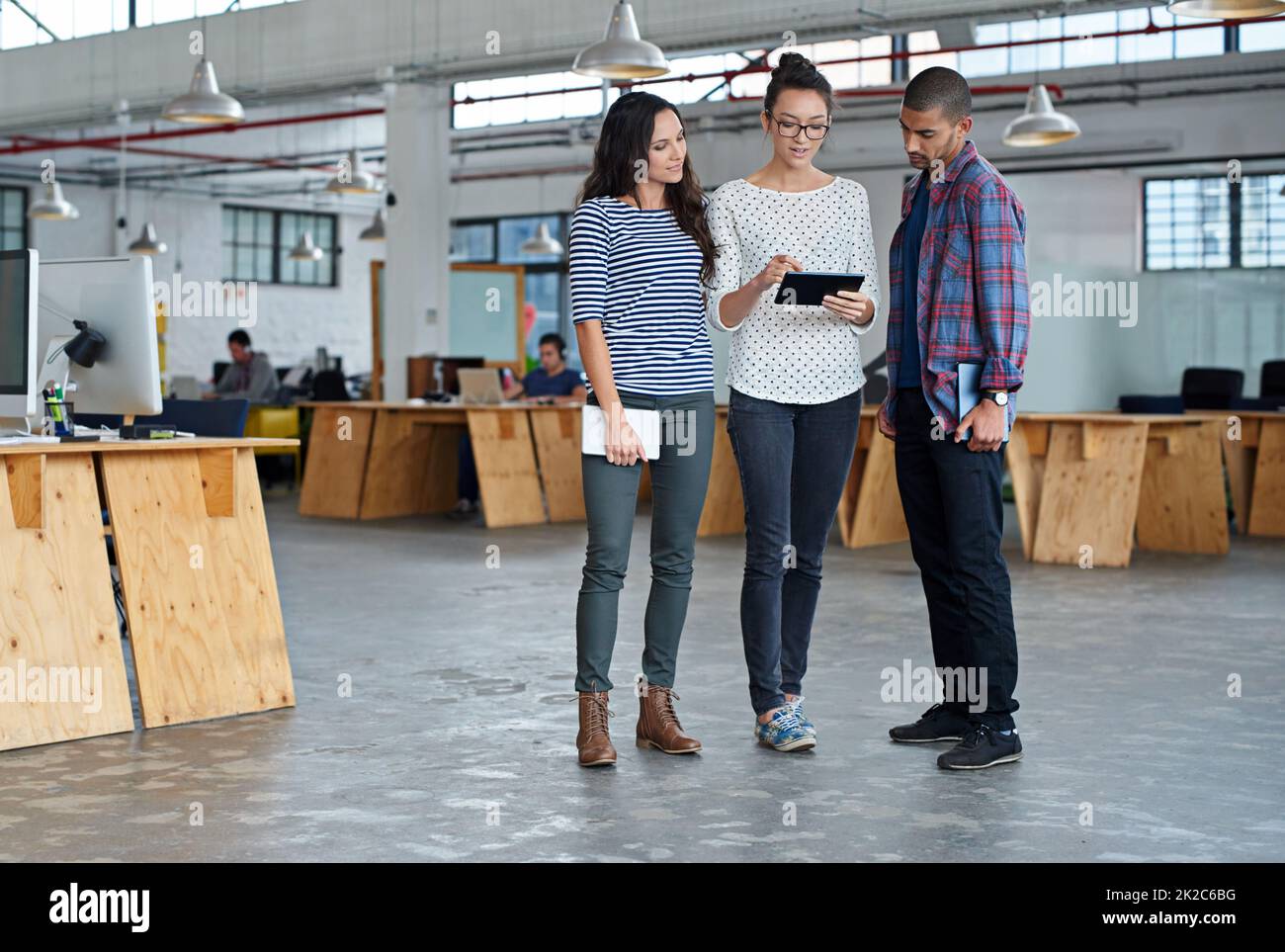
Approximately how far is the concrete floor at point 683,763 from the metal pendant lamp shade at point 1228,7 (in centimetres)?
245

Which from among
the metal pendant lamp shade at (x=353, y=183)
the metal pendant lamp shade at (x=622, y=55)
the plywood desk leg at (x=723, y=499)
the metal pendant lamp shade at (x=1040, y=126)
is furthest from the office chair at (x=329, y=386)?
the metal pendant lamp shade at (x=1040, y=126)

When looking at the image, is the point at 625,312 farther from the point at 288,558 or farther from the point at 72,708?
the point at 288,558

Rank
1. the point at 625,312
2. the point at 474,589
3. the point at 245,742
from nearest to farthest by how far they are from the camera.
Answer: the point at 625,312 → the point at 245,742 → the point at 474,589

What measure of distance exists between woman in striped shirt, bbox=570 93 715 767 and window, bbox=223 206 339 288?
62.5 ft

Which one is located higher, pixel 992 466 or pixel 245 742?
pixel 992 466

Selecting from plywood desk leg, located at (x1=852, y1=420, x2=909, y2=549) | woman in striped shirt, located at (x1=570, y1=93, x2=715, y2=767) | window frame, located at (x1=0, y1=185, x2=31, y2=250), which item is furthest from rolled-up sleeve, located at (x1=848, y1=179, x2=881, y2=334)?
window frame, located at (x1=0, y1=185, x2=31, y2=250)

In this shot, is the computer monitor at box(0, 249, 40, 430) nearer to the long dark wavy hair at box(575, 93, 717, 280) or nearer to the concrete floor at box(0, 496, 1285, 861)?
the concrete floor at box(0, 496, 1285, 861)

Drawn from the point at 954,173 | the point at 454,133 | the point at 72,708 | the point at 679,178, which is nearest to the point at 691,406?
the point at 679,178

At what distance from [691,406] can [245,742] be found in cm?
133

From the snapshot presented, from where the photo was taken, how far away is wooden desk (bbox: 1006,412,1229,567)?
7.44m

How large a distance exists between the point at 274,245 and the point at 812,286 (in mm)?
19959

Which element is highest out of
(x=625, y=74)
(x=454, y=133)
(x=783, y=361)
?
(x=454, y=133)

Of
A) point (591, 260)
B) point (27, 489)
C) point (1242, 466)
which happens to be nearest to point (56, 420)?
point (27, 489)

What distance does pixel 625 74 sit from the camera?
782 centimetres
